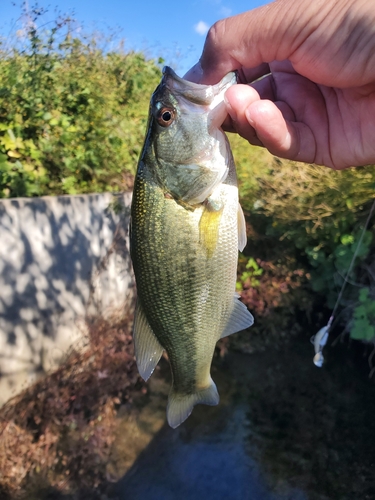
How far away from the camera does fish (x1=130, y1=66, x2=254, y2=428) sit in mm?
1572

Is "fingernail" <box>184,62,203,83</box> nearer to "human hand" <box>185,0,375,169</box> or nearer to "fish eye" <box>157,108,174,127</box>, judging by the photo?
"human hand" <box>185,0,375,169</box>

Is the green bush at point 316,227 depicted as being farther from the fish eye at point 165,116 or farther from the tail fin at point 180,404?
the fish eye at point 165,116

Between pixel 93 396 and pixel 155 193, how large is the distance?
3158mm

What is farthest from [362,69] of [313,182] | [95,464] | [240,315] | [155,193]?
[95,464]

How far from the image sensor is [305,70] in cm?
159

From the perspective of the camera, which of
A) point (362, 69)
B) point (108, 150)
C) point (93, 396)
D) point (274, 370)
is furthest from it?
point (108, 150)

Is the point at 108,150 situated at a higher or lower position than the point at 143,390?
higher

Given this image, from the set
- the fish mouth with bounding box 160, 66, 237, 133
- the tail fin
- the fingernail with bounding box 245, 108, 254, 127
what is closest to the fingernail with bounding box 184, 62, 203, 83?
the fish mouth with bounding box 160, 66, 237, 133

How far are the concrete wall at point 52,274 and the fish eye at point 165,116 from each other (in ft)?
7.61

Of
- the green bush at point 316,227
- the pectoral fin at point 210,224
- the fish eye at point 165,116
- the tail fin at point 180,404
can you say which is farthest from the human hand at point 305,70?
the green bush at point 316,227

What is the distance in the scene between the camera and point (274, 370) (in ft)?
15.8

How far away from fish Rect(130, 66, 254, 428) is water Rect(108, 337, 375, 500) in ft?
8.81

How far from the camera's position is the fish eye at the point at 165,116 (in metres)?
1.59

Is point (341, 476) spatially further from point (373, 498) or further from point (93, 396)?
point (93, 396)
